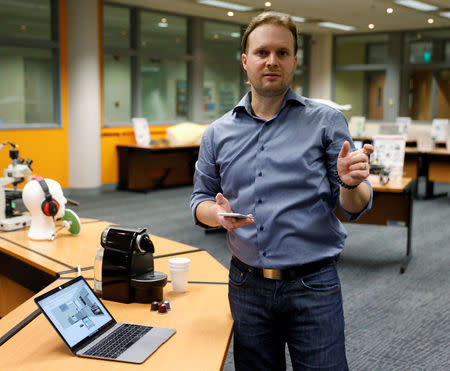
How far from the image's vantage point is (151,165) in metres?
8.84

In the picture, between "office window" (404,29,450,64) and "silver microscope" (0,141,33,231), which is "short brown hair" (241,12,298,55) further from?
"office window" (404,29,450,64)

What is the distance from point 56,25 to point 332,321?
25.7ft

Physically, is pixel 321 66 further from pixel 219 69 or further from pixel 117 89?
pixel 117 89

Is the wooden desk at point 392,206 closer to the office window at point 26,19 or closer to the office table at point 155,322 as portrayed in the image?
the office table at point 155,322

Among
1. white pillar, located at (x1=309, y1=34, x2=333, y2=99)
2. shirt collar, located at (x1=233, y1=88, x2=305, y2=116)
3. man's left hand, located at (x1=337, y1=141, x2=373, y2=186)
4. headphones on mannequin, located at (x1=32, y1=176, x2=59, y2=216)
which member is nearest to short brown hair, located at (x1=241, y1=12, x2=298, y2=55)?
shirt collar, located at (x1=233, y1=88, x2=305, y2=116)

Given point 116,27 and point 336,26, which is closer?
point 116,27

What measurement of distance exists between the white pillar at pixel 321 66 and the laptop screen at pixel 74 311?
12184 millimetres

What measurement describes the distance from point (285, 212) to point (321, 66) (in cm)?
1231

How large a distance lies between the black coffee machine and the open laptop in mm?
208

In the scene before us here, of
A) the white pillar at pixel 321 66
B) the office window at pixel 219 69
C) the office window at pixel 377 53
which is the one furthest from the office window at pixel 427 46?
the office window at pixel 219 69

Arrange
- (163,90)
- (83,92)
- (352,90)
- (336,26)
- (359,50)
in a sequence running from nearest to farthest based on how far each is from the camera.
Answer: (83,92), (163,90), (336,26), (359,50), (352,90)

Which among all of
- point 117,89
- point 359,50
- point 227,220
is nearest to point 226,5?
point 117,89

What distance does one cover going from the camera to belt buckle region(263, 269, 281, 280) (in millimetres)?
1579

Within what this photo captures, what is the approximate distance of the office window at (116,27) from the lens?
9.14 meters
